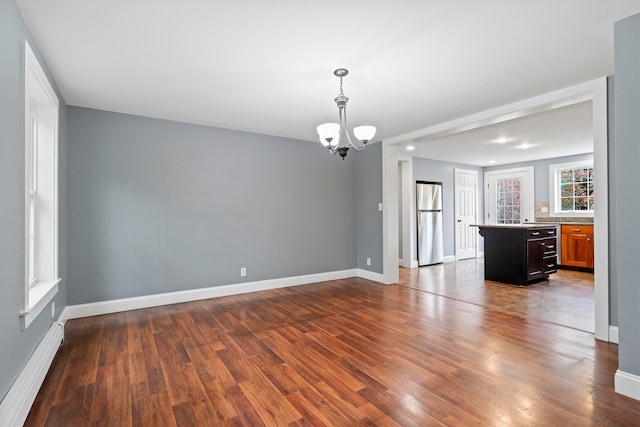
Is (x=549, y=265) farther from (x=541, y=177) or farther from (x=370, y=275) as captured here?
(x=370, y=275)

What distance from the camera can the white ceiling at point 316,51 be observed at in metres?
1.91

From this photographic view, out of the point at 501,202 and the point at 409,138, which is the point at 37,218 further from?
the point at 501,202

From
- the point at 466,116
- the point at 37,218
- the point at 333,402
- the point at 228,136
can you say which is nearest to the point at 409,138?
the point at 466,116

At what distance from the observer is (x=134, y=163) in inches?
151

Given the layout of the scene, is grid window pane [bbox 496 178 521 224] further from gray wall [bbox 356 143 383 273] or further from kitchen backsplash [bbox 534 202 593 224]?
gray wall [bbox 356 143 383 273]

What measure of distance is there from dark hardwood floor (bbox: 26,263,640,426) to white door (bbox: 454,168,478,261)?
165 inches

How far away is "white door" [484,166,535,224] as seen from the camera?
24.3ft

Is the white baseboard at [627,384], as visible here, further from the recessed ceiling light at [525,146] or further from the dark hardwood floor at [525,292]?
the recessed ceiling light at [525,146]

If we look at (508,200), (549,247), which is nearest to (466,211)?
(508,200)

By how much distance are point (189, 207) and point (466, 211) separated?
6.50 metres

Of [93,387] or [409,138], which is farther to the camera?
[409,138]

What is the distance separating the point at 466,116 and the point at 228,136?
320 cm

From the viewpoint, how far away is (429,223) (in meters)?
6.97

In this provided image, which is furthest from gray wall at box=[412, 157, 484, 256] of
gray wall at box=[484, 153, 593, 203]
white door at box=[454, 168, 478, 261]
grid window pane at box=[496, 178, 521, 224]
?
gray wall at box=[484, 153, 593, 203]
